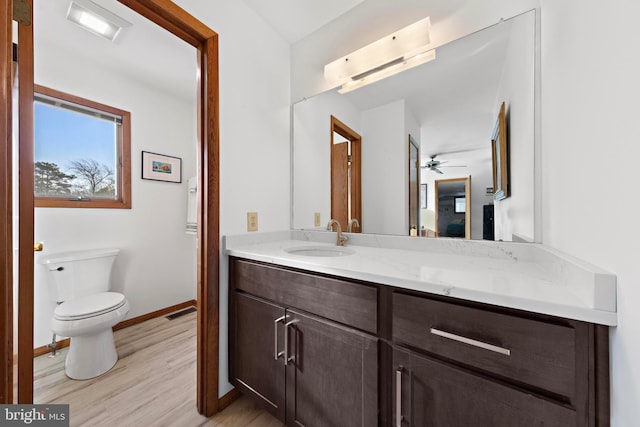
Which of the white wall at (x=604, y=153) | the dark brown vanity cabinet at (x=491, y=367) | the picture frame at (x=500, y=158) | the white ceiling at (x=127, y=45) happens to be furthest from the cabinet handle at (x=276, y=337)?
the white ceiling at (x=127, y=45)

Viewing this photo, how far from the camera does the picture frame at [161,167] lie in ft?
7.93

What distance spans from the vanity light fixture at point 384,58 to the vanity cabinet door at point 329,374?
1.40m

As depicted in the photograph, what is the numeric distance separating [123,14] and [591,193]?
2.45 m

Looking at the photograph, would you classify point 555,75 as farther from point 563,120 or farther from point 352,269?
point 352,269

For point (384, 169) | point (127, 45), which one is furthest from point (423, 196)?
point (127, 45)

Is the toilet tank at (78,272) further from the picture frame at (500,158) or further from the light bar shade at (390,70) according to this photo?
the picture frame at (500,158)

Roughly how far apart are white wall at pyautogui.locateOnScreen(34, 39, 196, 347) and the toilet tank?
0.09 metres

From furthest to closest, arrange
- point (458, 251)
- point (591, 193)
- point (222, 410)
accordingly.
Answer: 1. point (222, 410)
2. point (458, 251)
3. point (591, 193)

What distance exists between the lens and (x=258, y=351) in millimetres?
1231

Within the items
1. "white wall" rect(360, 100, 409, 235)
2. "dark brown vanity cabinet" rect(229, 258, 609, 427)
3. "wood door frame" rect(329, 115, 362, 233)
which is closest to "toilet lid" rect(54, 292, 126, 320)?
"dark brown vanity cabinet" rect(229, 258, 609, 427)

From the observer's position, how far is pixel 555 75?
832 millimetres

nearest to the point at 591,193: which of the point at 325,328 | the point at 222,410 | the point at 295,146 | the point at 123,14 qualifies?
the point at 325,328

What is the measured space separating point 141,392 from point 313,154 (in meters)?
1.84

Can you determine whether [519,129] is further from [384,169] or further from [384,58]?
[384,58]
